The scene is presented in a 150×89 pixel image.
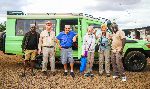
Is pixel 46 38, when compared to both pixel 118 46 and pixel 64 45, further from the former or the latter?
pixel 118 46

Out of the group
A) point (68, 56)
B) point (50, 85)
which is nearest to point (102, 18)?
point (68, 56)

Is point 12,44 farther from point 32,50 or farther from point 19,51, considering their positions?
point 32,50

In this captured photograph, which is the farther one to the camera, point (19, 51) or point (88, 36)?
point (19, 51)

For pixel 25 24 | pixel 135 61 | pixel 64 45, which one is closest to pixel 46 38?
pixel 64 45

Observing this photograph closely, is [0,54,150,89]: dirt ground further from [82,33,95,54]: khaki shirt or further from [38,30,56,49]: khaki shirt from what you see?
[38,30,56,49]: khaki shirt

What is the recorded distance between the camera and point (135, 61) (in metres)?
12.7

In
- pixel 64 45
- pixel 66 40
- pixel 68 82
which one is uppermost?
pixel 66 40

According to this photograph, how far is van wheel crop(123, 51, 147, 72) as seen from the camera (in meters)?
12.6

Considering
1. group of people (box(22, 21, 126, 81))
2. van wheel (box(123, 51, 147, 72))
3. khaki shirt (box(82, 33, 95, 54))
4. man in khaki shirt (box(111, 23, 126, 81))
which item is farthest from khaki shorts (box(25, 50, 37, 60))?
Answer: van wheel (box(123, 51, 147, 72))

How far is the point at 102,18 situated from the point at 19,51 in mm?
3446

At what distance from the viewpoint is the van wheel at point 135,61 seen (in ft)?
41.3

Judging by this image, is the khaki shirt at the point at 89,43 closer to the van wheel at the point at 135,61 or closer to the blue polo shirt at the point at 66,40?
the blue polo shirt at the point at 66,40

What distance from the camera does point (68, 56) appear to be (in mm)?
11289

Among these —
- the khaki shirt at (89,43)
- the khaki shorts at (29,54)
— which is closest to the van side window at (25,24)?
the khaki shorts at (29,54)
